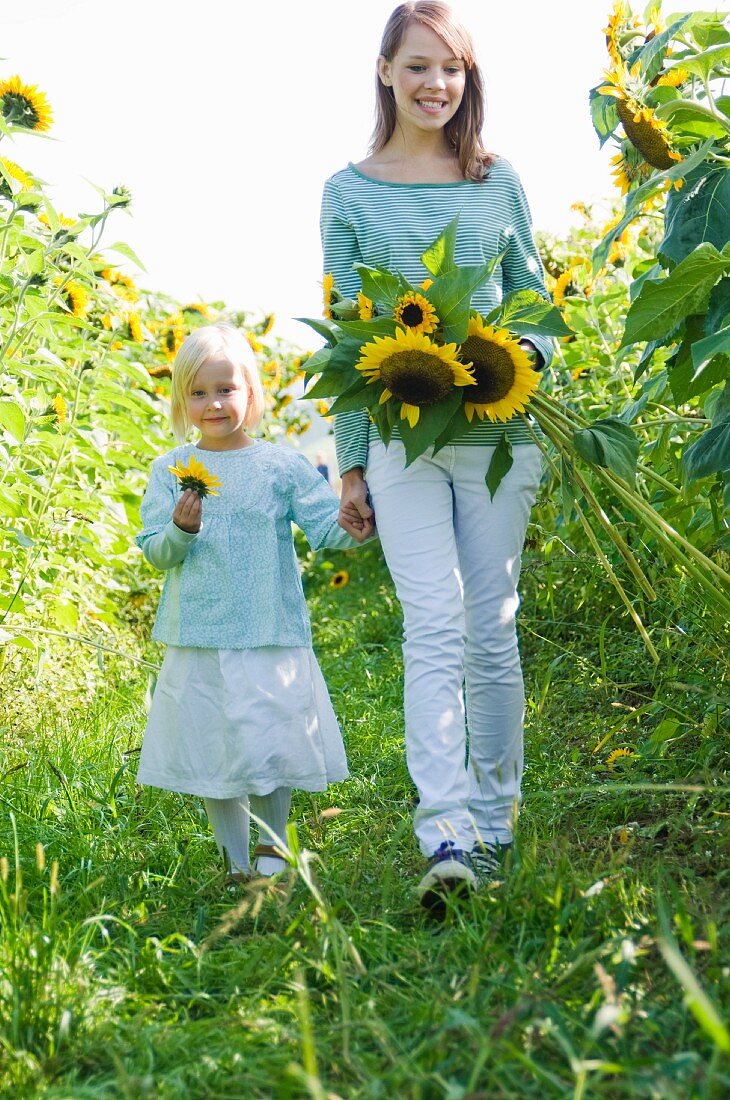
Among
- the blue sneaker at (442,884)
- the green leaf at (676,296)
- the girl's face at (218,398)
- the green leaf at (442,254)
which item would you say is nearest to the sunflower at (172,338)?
the girl's face at (218,398)

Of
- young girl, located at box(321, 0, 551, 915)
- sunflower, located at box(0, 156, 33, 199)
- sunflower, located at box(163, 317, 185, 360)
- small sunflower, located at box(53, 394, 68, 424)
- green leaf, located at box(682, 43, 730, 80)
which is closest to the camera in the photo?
green leaf, located at box(682, 43, 730, 80)

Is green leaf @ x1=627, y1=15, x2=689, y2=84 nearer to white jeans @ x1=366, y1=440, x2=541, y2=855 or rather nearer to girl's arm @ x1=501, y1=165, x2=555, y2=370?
girl's arm @ x1=501, y1=165, x2=555, y2=370

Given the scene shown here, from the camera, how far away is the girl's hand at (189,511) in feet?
7.64

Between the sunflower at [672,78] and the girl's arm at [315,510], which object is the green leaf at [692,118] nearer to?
the sunflower at [672,78]

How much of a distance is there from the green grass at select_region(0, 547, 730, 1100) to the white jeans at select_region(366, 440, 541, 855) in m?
0.13

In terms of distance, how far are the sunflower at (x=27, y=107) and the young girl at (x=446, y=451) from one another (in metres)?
1.11

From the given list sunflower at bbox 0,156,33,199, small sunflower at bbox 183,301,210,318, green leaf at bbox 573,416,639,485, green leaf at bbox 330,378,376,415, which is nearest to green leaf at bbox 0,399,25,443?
sunflower at bbox 0,156,33,199

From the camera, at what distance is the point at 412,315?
6.93 feet

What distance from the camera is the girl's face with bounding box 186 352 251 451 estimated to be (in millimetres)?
2510

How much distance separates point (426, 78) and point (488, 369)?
619 mm

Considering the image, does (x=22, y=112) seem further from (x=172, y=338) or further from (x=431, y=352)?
(x=172, y=338)

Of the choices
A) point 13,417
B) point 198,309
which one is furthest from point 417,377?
point 198,309

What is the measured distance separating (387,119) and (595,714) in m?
1.62

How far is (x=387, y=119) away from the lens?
2514 mm
